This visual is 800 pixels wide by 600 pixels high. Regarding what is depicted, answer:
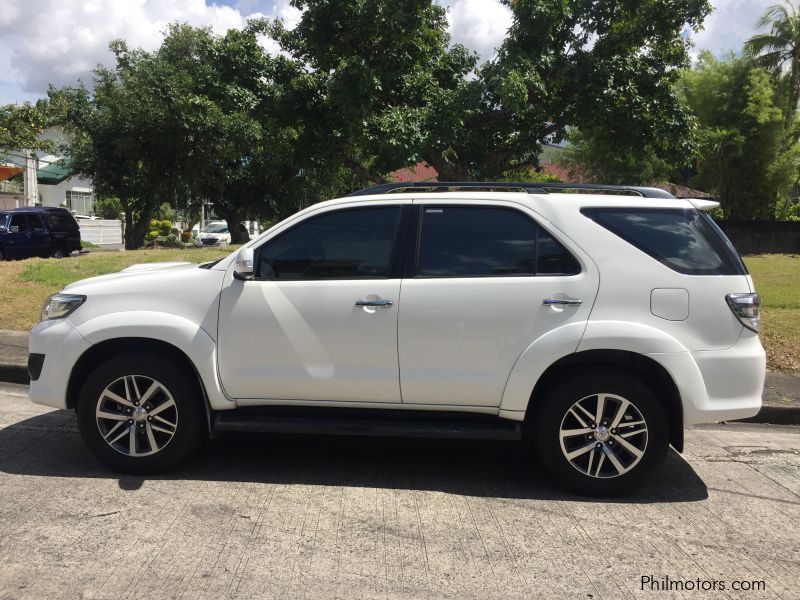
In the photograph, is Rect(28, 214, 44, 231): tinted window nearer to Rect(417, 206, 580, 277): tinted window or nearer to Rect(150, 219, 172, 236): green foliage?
Rect(417, 206, 580, 277): tinted window

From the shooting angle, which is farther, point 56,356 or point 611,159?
point 611,159

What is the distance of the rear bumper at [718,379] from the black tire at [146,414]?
9.43 feet

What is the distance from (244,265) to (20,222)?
1923 centimetres

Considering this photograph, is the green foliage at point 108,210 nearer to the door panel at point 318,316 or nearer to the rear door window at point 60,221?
the rear door window at point 60,221

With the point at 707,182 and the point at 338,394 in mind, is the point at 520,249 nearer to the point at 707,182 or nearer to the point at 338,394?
the point at 338,394

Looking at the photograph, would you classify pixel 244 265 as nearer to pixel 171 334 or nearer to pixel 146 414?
pixel 171 334

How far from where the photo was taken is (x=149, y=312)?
4418mm

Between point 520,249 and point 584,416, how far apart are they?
110 centimetres

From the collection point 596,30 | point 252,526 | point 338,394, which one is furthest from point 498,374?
point 596,30

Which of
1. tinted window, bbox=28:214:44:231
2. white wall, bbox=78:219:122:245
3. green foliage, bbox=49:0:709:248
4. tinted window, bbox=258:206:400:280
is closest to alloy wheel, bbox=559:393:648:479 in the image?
tinted window, bbox=258:206:400:280

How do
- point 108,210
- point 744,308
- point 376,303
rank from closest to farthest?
point 744,308, point 376,303, point 108,210

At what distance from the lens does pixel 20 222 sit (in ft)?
67.3

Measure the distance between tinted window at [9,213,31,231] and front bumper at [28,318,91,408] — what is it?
716 inches

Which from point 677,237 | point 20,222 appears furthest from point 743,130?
point 20,222
